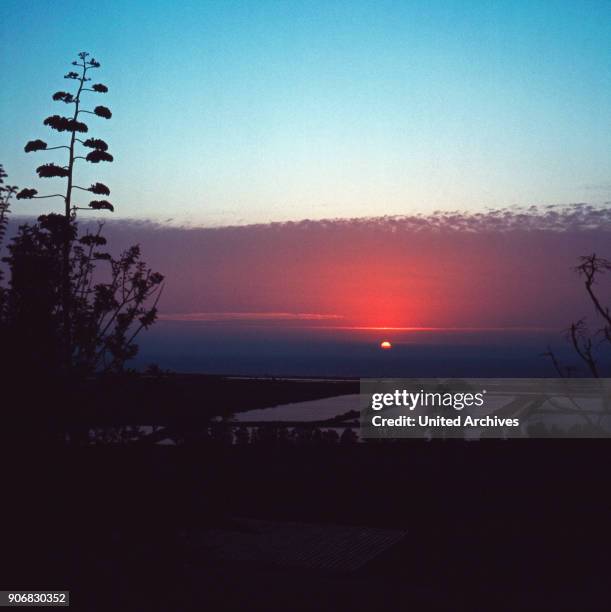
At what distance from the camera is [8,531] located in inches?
193

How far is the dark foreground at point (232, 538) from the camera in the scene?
4285mm

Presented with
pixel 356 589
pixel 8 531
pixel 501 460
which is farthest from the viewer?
pixel 501 460

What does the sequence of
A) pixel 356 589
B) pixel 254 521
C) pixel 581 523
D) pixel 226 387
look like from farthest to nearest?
pixel 226 387, pixel 581 523, pixel 254 521, pixel 356 589

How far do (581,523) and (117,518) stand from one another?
14.0 ft

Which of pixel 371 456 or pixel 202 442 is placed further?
pixel 371 456

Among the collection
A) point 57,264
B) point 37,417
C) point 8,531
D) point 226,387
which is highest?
point 57,264

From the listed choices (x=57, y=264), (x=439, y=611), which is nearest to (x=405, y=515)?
(x=439, y=611)

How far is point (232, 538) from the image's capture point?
18.0ft

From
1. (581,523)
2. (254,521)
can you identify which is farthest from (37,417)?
(581,523)

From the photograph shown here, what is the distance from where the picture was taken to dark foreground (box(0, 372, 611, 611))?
14.1ft

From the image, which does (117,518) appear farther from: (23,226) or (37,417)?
(23,226)

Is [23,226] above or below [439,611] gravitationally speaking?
above

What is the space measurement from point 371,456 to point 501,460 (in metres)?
1.79

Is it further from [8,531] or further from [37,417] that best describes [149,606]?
[37,417]
